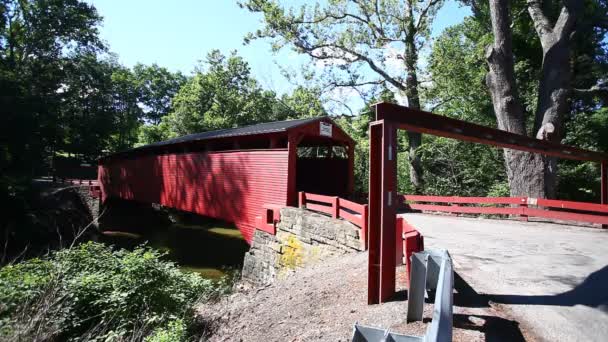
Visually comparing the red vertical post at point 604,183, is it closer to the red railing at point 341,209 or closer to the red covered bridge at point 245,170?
the red railing at point 341,209

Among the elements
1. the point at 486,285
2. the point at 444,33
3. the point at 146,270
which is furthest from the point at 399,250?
the point at 444,33

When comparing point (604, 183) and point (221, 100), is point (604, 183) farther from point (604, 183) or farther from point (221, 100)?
point (221, 100)

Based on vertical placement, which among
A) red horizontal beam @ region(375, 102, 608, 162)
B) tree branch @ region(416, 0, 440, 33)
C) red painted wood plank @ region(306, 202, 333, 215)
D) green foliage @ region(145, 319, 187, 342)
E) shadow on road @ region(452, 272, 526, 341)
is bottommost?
green foliage @ region(145, 319, 187, 342)

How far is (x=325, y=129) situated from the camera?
1140 cm

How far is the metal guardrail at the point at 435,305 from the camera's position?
176 centimetres

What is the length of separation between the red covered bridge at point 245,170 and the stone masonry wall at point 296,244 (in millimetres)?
894

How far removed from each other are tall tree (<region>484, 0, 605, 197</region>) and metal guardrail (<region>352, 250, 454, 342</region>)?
8.24 m

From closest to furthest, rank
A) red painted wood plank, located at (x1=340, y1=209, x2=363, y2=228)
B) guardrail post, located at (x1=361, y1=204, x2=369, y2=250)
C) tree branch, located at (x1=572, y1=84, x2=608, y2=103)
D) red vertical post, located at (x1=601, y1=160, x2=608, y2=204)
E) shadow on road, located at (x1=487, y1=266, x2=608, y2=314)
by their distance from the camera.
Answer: shadow on road, located at (x1=487, y1=266, x2=608, y2=314) → guardrail post, located at (x1=361, y1=204, x2=369, y2=250) → red painted wood plank, located at (x1=340, y1=209, x2=363, y2=228) → red vertical post, located at (x1=601, y1=160, x2=608, y2=204) → tree branch, located at (x1=572, y1=84, x2=608, y2=103)

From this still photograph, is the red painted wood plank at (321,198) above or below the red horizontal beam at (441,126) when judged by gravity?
below

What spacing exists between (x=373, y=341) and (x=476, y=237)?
6.10 metres

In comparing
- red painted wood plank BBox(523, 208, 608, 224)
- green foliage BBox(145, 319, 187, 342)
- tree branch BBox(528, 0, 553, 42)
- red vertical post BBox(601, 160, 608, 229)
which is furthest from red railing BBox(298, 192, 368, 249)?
tree branch BBox(528, 0, 553, 42)

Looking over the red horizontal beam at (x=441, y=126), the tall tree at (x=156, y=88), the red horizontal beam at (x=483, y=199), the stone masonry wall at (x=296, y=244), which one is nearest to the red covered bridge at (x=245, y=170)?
the stone masonry wall at (x=296, y=244)

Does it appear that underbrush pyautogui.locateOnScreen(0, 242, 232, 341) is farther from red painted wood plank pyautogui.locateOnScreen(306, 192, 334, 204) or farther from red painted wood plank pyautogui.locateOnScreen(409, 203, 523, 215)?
red painted wood plank pyautogui.locateOnScreen(409, 203, 523, 215)

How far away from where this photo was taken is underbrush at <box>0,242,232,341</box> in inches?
192
